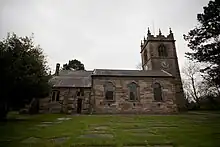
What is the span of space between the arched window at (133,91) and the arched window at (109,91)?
111 inches

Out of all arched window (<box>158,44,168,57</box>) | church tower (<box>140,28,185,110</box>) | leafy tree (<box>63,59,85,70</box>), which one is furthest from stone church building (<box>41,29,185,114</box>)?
leafy tree (<box>63,59,85,70</box>)

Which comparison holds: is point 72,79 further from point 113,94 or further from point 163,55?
point 163,55

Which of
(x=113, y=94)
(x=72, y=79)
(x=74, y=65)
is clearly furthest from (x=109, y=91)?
(x=74, y=65)

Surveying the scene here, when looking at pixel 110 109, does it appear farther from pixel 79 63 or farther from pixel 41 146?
pixel 79 63

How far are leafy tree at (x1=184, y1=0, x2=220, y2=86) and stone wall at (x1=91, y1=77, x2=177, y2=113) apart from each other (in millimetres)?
12356

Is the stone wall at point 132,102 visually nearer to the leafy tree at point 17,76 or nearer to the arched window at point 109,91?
the arched window at point 109,91

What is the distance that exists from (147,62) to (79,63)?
2251cm

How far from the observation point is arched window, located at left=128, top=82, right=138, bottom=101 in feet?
103

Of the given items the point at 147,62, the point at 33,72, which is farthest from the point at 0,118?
the point at 147,62

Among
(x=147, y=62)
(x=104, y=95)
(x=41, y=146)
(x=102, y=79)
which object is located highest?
(x=147, y=62)

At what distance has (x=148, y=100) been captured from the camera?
3125 centimetres

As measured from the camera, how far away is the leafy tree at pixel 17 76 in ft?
49.0

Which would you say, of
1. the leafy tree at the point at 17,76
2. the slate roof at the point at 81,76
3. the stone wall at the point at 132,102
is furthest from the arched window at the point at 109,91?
the leafy tree at the point at 17,76

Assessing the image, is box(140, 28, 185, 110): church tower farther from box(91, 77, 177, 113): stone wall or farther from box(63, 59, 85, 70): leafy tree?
box(63, 59, 85, 70): leafy tree
